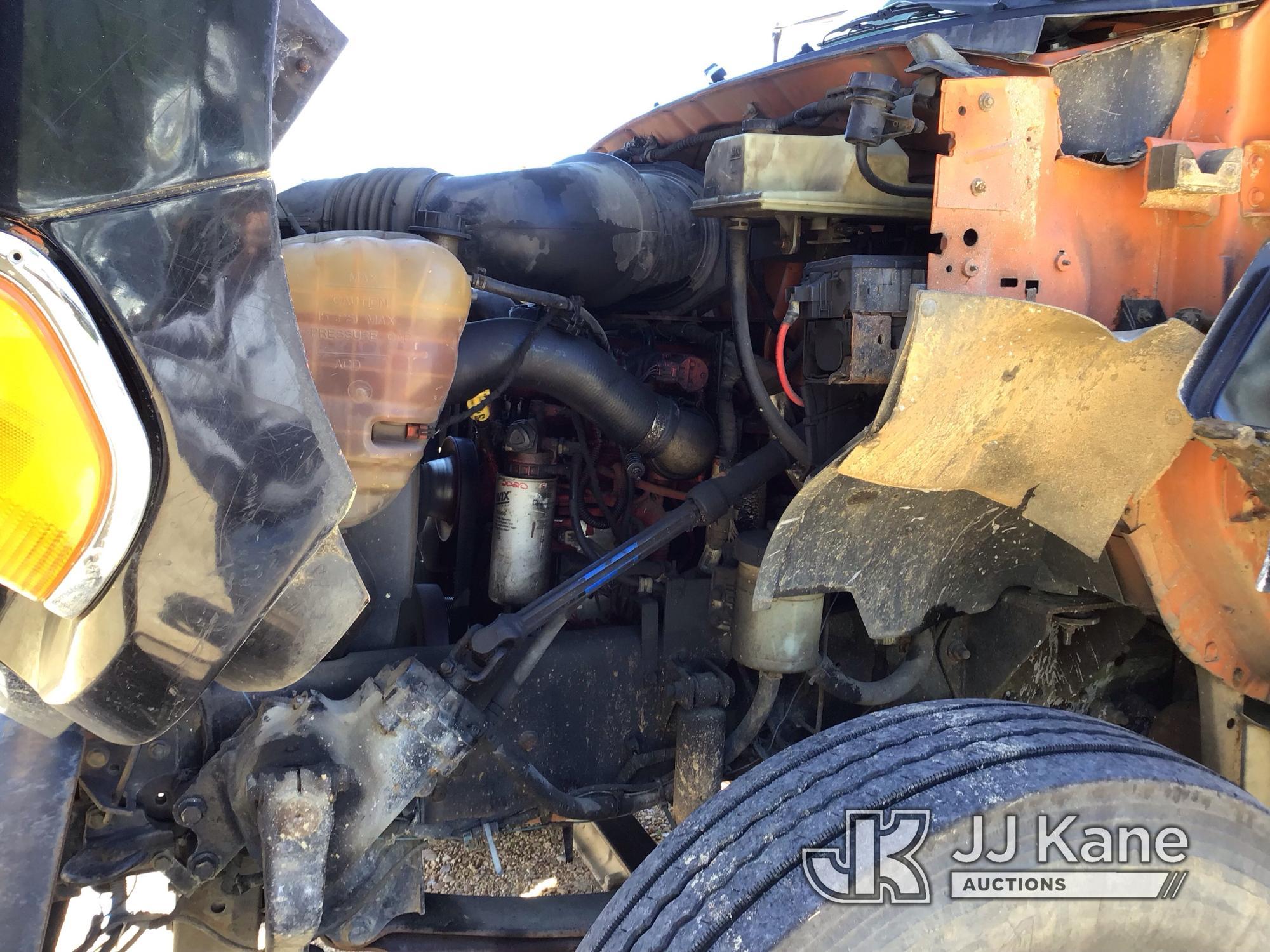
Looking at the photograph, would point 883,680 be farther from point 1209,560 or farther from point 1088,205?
point 1088,205

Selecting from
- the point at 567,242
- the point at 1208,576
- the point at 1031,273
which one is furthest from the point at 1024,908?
the point at 567,242

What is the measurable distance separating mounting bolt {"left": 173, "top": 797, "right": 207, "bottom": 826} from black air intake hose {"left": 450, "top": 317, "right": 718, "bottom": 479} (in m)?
0.85

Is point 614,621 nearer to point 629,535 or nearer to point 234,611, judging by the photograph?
point 629,535

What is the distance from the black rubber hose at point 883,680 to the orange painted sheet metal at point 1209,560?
0.53 m

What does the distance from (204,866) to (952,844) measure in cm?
120

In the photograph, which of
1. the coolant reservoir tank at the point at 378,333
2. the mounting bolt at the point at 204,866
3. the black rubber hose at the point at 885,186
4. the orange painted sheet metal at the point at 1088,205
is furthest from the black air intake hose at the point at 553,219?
the mounting bolt at the point at 204,866

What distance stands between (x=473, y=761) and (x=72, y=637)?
3.32ft

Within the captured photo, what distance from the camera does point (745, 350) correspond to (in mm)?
1872

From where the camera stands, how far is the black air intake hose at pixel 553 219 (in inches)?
78.7

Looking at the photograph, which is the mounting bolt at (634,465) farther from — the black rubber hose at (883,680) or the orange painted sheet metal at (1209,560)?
the orange painted sheet metal at (1209,560)

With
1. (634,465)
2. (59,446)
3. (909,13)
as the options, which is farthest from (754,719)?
(909,13)

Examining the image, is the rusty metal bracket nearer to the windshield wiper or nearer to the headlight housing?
the headlight housing

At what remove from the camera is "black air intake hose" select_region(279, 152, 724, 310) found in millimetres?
1998

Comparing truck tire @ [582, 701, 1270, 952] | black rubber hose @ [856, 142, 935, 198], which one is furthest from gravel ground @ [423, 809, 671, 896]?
black rubber hose @ [856, 142, 935, 198]
